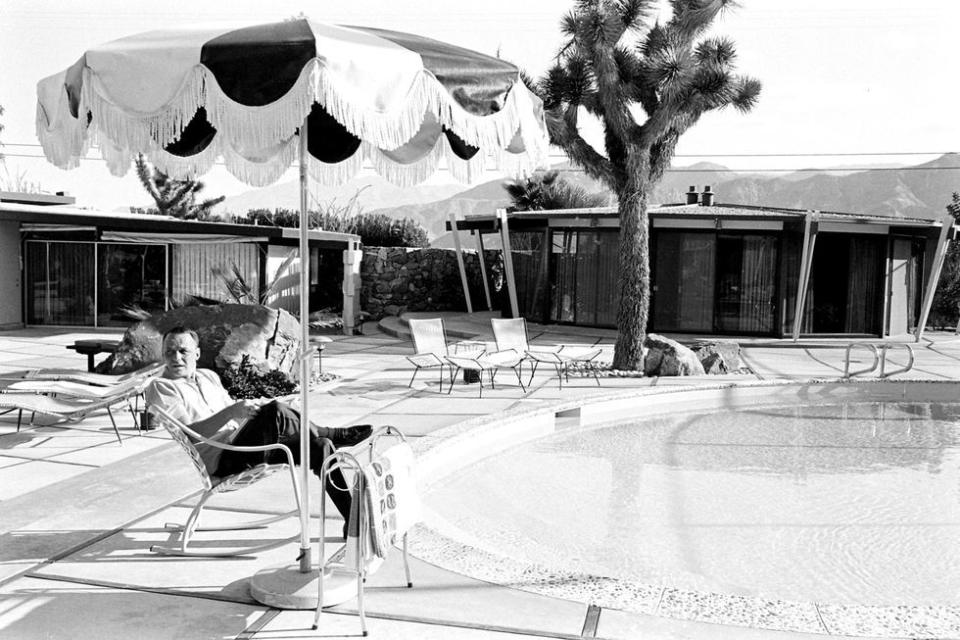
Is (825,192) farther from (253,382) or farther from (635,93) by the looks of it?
(253,382)

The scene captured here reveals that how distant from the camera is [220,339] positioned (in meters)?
11.1

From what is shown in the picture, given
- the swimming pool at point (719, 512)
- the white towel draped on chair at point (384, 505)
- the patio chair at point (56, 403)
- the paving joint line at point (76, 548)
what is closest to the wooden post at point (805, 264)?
the swimming pool at point (719, 512)

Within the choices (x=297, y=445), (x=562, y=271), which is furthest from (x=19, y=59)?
(x=297, y=445)

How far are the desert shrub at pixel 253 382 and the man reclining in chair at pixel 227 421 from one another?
4.62m

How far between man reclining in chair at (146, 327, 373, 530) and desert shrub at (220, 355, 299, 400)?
15.1 feet

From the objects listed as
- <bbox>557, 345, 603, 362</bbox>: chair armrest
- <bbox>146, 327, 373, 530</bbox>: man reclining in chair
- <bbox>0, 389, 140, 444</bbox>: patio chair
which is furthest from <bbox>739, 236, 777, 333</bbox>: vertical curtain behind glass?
<bbox>146, 327, 373, 530</bbox>: man reclining in chair

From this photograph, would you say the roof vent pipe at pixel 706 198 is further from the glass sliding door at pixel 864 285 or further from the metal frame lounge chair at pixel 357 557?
the metal frame lounge chair at pixel 357 557

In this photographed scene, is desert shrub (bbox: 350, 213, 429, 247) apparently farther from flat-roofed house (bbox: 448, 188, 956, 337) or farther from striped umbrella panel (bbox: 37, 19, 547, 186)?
striped umbrella panel (bbox: 37, 19, 547, 186)

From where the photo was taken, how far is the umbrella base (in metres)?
3.93

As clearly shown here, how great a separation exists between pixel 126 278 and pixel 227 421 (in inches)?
634

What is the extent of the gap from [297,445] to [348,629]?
115 centimetres

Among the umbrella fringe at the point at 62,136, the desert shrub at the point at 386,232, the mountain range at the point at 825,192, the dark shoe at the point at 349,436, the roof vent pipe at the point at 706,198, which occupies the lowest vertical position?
the dark shoe at the point at 349,436

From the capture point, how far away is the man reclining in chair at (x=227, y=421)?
4570 mm

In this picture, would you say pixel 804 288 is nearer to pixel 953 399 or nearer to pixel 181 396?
pixel 953 399
